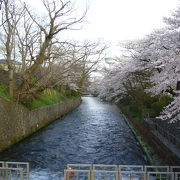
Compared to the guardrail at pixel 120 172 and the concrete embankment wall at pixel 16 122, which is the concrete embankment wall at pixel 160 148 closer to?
the guardrail at pixel 120 172

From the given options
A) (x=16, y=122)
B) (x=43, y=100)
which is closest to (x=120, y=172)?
(x=16, y=122)

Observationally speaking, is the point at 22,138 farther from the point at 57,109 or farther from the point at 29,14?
the point at 57,109

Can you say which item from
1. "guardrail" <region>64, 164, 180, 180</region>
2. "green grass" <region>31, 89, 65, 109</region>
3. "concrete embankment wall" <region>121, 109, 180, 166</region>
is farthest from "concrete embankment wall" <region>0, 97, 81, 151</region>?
"concrete embankment wall" <region>121, 109, 180, 166</region>

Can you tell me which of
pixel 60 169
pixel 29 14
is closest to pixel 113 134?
pixel 60 169

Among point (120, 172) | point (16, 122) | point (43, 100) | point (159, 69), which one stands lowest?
point (120, 172)

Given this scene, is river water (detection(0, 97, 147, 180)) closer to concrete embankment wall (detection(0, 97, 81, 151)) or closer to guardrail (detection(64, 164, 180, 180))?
concrete embankment wall (detection(0, 97, 81, 151))

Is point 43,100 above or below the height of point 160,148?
above

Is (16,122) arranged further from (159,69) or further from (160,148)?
(159,69)

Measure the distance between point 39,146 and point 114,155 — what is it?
4.74 m

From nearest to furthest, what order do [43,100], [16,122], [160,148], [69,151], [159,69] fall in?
[160,148], [69,151], [16,122], [159,69], [43,100]

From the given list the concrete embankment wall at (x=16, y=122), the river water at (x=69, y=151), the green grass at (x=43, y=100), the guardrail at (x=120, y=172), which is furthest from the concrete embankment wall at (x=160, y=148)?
the green grass at (x=43, y=100)

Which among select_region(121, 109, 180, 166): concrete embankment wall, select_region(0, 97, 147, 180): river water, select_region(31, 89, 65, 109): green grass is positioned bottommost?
select_region(0, 97, 147, 180): river water

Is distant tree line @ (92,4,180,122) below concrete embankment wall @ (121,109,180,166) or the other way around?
the other way around

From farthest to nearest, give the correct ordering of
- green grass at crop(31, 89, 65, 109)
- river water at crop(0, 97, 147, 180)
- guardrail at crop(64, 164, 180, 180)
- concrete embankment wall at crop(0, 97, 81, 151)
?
green grass at crop(31, 89, 65, 109) < concrete embankment wall at crop(0, 97, 81, 151) < river water at crop(0, 97, 147, 180) < guardrail at crop(64, 164, 180, 180)
